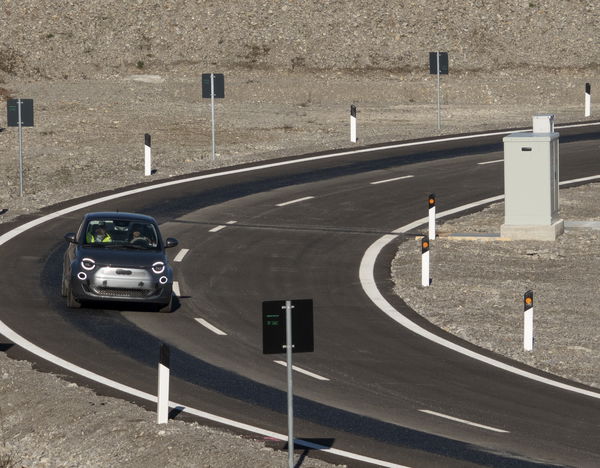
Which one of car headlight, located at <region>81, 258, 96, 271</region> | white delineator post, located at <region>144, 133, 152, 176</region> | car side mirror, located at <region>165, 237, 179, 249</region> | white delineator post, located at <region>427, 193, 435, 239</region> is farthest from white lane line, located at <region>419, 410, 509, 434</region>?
white delineator post, located at <region>144, 133, 152, 176</region>

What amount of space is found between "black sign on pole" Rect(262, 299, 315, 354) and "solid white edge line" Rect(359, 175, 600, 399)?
6110mm

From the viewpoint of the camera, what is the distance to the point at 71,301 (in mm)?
22688

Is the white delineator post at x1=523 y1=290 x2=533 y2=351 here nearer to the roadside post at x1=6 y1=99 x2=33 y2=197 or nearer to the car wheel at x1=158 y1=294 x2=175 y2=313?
the car wheel at x1=158 y1=294 x2=175 y2=313

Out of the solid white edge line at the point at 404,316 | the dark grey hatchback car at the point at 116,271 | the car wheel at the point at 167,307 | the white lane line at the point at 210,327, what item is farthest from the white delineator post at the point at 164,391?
the car wheel at the point at 167,307

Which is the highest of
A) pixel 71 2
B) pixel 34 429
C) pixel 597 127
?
pixel 71 2

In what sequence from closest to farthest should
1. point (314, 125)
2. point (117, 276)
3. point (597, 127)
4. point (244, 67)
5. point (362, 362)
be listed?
point (362, 362) → point (117, 276) → point (597, 127) → point (314, 125) → point (244, 67)

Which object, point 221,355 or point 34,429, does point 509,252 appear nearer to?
point 221,355

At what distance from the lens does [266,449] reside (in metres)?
15.0

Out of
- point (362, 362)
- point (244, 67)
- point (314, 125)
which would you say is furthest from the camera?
point (244, 67)

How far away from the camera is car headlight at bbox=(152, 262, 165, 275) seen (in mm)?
22406

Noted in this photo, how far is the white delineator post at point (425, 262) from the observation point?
81.8 feet

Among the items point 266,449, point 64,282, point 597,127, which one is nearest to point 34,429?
point 266,449

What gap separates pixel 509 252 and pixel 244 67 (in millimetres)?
36193

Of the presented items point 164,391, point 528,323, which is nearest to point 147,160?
point 528,323
